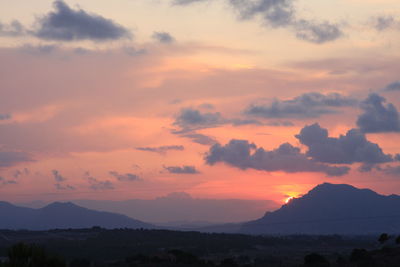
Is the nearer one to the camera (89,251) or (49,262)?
(49,262)

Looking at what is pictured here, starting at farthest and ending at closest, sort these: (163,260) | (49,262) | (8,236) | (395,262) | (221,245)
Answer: (8,236) → (221,245) → (163,260) → (395,262) → (49,262)

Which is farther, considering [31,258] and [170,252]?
[170,252]

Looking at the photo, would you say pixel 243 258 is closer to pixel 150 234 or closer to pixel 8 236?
pixel 150 234

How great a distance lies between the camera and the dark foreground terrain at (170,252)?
79.2 meters

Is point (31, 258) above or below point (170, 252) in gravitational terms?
below

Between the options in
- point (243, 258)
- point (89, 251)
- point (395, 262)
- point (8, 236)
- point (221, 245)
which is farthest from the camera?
point (8, 236)

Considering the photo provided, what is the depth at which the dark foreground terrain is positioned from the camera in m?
79.2

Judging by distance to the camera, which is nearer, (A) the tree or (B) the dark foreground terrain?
(A) the tree

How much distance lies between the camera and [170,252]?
106812 millimetres

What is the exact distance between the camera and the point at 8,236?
171 meters

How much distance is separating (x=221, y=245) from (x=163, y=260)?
61.3 m

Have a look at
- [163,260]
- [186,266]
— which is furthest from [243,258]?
[186,266]

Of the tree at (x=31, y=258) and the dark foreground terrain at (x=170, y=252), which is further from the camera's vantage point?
the dark foreground terrain at (x=170, y=252)

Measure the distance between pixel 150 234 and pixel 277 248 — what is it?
1352 inches
